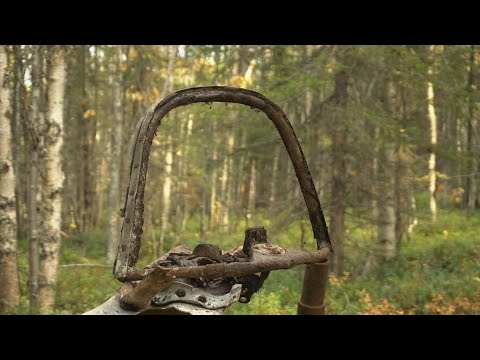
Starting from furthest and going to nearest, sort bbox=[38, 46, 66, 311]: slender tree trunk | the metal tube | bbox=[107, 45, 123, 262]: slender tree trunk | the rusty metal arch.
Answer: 1. bbox=[107, 45, 123, 262]: slender tree trunk
2. bbox=[38, 46, 66, 311]: slender tree trunk
3. the metal tube
4. the rusty metal arch

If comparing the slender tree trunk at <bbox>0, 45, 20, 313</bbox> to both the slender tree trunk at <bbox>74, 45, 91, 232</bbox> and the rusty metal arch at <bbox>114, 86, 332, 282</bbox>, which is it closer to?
the rusty metal arch at <bbox>114, 86, 332, 282</bbox>

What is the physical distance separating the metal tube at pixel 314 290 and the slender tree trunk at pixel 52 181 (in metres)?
7.61

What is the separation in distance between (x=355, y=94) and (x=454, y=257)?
5941 mm

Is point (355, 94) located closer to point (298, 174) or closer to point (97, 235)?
point (298, 174)

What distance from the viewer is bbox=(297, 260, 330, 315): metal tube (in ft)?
4.39

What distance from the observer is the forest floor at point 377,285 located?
32.4 feet

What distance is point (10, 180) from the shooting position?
7648mm

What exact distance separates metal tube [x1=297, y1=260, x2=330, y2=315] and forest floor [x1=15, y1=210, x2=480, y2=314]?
6396 millimetres

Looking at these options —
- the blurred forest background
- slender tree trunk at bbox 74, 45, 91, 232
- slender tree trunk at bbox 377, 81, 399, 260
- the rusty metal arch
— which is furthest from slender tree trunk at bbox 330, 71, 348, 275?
slender tree trunk at bbox 74, 45, 91, 232

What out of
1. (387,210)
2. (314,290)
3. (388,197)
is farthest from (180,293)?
(387,210)

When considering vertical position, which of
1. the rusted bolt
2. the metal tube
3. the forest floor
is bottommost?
the forest floor

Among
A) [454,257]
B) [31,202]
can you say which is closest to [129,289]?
[31,202]

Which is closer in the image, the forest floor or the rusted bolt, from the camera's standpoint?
the rusted bolt
